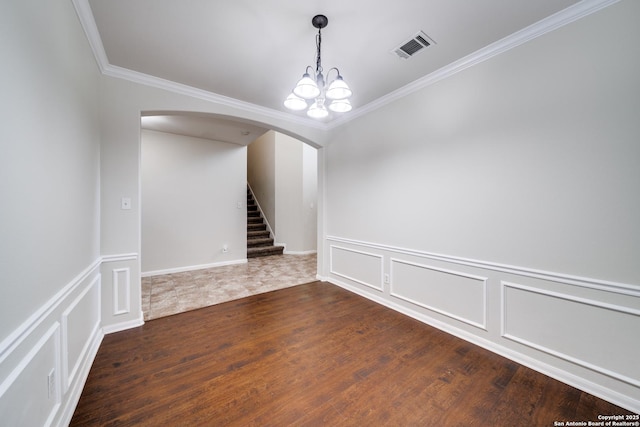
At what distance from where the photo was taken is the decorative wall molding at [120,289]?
2484 millimetres

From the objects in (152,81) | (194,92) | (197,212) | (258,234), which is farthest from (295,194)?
(152,81)

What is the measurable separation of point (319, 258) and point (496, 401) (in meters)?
2.98

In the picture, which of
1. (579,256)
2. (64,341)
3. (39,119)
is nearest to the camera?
(39,119)

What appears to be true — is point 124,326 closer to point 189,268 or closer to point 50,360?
point 50,360

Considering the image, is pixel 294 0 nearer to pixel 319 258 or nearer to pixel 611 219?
pixel 611 219

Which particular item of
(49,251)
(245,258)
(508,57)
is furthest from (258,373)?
(245,258)

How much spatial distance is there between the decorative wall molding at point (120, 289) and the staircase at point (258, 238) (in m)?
3.44

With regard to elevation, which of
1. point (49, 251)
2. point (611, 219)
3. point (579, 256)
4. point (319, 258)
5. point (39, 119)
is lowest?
point (319, 258)

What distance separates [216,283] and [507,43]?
4.77 metres

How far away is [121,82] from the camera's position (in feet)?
8.30

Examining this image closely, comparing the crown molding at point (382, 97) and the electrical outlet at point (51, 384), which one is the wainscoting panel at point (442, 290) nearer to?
the crown molding at point (382, 97)

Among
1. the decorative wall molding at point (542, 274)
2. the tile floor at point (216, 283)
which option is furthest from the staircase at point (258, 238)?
the decorative wall molding at point (542, 274)

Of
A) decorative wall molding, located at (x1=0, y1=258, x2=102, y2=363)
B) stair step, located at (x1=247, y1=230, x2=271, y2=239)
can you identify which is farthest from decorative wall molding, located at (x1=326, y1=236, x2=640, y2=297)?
stair step, located at (x1=247, y1=230, x2=271, y2=239)

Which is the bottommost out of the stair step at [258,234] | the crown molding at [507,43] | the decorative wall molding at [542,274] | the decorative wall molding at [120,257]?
the stair step at [258,234]
